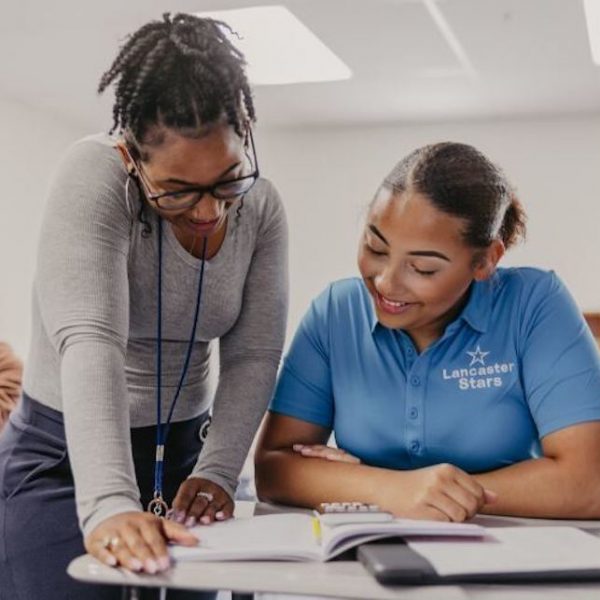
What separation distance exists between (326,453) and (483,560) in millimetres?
489

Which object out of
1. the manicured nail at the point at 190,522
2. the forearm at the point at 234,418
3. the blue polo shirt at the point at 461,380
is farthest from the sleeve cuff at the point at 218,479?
the blue polo shirt at the point at 461,380

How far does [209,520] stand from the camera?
4.12ft

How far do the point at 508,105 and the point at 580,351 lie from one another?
3.42 m

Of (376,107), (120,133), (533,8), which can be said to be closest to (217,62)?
(120,133)

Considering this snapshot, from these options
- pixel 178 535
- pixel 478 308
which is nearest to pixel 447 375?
pixel 478 308

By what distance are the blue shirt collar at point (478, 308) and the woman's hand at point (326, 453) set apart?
20 cm

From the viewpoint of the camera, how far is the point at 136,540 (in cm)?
104

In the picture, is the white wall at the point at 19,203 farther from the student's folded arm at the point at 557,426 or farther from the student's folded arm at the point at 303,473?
the student's folded arm at the point at 557,426

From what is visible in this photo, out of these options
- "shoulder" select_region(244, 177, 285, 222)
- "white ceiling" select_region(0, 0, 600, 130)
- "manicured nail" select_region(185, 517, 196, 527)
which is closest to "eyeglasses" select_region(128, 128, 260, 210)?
"shoulder" select_region(244, 177, 285, 222)

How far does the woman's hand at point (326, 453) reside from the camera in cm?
147

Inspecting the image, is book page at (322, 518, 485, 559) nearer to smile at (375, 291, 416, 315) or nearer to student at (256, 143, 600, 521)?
student at (256, 143, 600, 521)

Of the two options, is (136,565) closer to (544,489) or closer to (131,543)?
(131,543)

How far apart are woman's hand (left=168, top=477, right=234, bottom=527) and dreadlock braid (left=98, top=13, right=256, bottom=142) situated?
47cm

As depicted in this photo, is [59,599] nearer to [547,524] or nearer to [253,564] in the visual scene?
[253,564]
